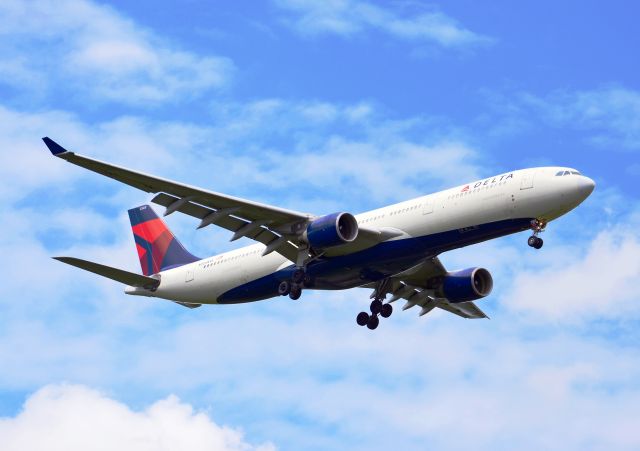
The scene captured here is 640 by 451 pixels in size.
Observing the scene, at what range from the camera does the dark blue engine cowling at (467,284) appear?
4972 cm

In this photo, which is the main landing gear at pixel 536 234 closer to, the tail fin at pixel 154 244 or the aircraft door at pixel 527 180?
the aircraft door at pixel 527 180

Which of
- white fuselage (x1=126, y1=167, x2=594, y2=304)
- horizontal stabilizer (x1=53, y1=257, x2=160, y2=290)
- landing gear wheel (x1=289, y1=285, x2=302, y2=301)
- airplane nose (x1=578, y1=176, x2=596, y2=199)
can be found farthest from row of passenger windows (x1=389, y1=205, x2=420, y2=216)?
horizontal stabilizer (x1=53, y1=257, x2=160, y2=290)

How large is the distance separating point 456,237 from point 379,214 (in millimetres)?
3749

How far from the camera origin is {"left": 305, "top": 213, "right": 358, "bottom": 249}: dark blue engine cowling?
4319cm

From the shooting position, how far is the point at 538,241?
4206 cm

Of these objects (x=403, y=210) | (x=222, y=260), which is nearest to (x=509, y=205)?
(x=403, y=210)

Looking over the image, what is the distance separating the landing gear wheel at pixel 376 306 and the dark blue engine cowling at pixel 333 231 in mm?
7385

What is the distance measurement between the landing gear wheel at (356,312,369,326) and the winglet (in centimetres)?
1633

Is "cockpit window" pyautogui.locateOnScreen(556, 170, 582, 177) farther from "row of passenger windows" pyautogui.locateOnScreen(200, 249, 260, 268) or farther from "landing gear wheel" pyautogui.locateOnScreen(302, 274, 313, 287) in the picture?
"row of passenger windows" pyautogui.locateOnScreen(200, 249, 260, 268)

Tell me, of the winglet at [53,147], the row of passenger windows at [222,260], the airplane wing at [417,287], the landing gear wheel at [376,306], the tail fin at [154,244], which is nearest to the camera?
the winglet at [53,147]

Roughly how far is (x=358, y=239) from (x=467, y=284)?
756cm

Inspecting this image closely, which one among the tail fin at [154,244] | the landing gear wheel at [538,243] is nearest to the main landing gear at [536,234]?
the landing gear wheel at [538,243]

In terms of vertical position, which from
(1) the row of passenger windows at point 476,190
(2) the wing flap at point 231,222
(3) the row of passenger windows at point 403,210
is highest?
(1) the row of passenger windows at point 476,190

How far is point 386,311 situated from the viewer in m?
50.4
